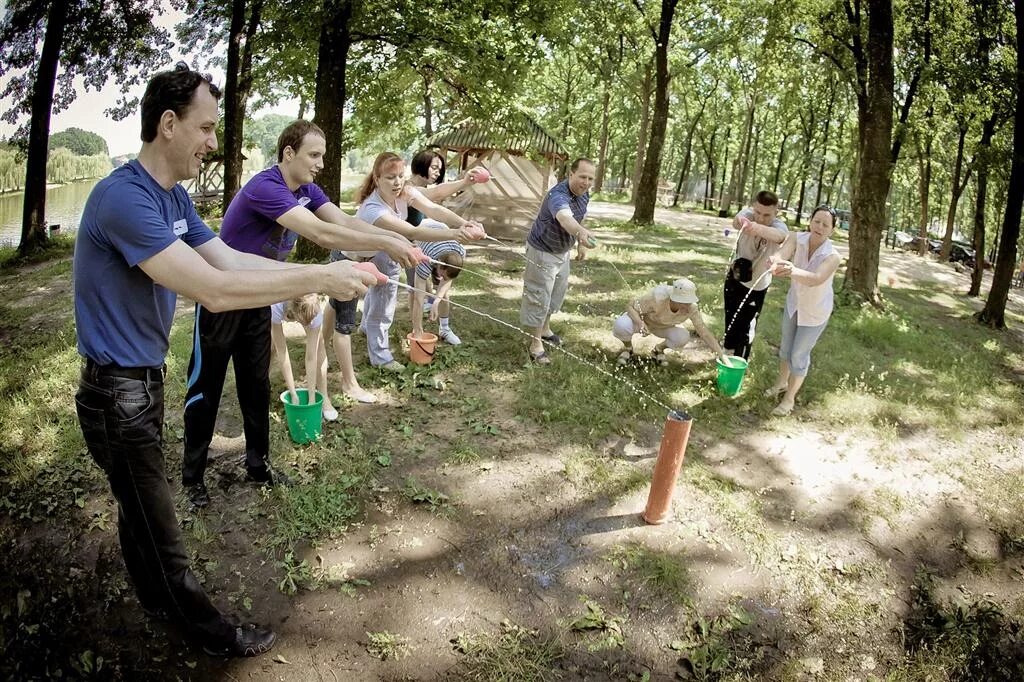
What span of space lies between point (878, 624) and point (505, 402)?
326 centimetres

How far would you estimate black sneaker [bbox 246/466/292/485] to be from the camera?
159 inches

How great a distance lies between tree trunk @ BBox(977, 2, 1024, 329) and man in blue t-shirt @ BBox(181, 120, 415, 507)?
1185 centimetres

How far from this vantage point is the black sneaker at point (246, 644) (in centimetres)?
279

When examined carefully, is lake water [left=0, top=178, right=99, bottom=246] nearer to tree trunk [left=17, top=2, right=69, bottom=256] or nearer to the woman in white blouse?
tree trunk [left=17, top=2, right=69, bottom=256]

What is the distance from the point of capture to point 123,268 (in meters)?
A: 2.26

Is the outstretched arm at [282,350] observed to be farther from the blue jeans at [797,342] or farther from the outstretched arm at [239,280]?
the blue jeans at [797,342]

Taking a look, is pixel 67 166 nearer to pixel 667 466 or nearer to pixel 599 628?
pixel 667 466

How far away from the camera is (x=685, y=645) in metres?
3.19

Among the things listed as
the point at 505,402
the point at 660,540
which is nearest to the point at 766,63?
the point at 505,402

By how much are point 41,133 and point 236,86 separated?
12.4ft

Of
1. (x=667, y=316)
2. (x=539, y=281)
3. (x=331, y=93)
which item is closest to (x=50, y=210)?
(x=331, y=93)

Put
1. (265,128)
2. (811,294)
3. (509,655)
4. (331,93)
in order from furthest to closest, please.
Answer: 1. (265,128)
2. (331,93)
3. (811,294)
4. (509,655)

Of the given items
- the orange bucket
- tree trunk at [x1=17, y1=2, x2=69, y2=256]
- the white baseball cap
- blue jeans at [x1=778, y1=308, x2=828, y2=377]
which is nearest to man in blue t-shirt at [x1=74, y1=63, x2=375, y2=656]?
the orange bucket

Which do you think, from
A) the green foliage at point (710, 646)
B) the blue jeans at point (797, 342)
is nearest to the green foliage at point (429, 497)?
the green foliage at point (710, 646)
